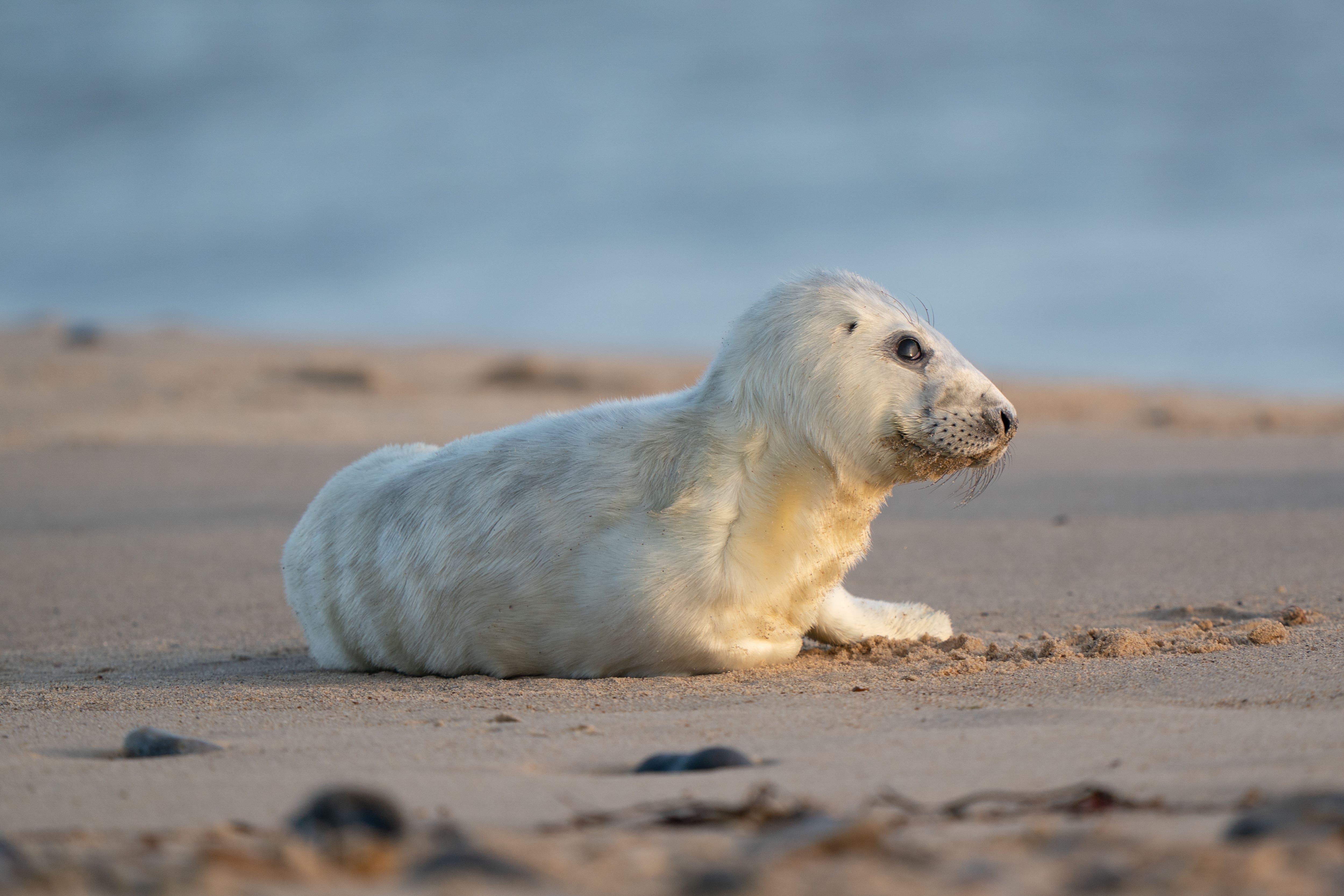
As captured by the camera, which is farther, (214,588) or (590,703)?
(214,588)

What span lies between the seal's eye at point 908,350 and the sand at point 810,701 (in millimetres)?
1072

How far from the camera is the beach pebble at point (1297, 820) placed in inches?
91.7

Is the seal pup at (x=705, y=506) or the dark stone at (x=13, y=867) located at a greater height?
the seal pup at (x=705, y=506)

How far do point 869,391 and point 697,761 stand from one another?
187 centimetres

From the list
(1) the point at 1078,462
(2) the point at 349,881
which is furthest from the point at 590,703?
(1) the point at 1078,462

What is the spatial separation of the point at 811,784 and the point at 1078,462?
27.6ft

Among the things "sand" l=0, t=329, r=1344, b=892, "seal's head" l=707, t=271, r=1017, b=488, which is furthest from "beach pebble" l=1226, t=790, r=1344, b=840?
"seal's head" l=707, t=271, r=1017, b=488

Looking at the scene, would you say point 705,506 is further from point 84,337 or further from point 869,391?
point 84,337

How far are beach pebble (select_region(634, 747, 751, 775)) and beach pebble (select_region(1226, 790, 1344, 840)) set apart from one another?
1.14 meters

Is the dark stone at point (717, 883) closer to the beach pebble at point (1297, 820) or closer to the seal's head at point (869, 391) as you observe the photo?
the beach pebble at point (1297, 820)

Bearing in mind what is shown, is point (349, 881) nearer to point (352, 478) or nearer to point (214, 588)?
point (352, 478)

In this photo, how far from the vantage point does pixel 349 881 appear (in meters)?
2.18

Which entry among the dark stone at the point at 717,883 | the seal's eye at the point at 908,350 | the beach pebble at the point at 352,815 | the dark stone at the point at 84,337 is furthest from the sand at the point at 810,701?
the dark stone at the point at 84,337

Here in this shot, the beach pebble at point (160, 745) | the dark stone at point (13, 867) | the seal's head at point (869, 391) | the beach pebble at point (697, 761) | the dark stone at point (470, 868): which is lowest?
the beach pebble at point (160, 745)
